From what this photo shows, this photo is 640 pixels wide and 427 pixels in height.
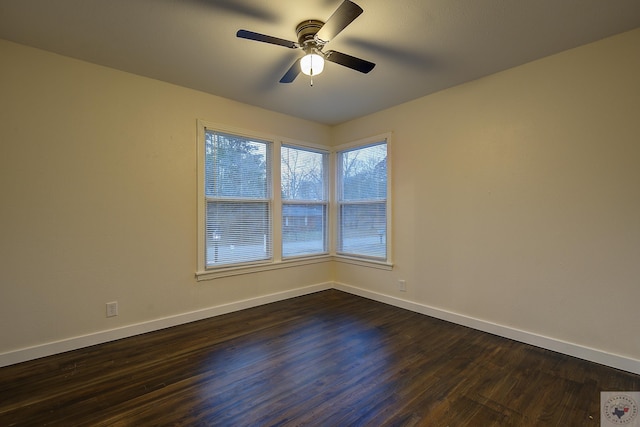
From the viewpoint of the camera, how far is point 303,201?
14.2 feet

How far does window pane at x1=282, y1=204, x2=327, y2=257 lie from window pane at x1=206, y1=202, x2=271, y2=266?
1.02ft

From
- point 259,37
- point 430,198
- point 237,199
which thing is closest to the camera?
point 259,37

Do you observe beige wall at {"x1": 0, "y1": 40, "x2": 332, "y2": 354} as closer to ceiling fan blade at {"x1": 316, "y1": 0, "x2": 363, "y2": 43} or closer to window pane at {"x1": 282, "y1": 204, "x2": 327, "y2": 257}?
window pane at {"x1": 282, "y1": 204, "x2": 327, "y2": 257}

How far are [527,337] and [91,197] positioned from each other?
4.24 metres

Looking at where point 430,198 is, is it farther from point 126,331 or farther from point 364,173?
point 126,331

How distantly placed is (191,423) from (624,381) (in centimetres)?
297

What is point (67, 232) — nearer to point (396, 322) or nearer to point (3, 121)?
point (3, 121)

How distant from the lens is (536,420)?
174 cm

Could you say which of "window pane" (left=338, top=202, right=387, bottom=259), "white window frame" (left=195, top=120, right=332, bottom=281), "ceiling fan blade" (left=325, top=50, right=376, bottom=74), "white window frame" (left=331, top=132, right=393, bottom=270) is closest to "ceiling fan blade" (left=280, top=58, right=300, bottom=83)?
"ceiling fan blade" (left=325, top=50, right=376, bottom=74)

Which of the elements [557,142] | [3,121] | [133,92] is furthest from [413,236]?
[3,121]

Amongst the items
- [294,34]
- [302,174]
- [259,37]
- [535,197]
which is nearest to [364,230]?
[302,174]

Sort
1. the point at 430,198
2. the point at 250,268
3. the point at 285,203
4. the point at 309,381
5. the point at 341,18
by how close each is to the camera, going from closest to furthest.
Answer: the point at 341,18 → the point at 309,381 → the point at 430,198 → the point at 250,268 → the point at 285,203

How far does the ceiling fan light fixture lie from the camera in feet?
7.13

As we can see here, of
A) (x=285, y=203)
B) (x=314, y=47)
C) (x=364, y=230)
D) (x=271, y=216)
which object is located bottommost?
(x=364, y=230)
